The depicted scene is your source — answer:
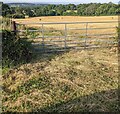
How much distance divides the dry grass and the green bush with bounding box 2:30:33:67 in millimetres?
327

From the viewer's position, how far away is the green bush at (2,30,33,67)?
9.32 m

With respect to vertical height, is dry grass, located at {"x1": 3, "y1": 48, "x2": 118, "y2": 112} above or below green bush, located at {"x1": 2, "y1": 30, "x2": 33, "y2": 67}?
below

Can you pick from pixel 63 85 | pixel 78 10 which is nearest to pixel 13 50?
pixel 63 85

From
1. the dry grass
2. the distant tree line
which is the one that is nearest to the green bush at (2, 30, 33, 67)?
the dry grass

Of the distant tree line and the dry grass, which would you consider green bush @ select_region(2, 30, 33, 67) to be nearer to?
the dry grass

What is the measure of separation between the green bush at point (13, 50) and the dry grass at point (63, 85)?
33cm

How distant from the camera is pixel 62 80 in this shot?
8258 mm

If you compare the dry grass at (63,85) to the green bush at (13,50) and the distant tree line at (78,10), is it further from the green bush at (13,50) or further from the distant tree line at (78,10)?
the distant tree line at (78,10)

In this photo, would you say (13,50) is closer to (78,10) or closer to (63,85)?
(63,85)

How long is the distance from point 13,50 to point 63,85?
236 centimetres

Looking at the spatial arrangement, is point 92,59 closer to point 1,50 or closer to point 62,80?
point 62,80

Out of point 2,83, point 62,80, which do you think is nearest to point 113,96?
point 62,80

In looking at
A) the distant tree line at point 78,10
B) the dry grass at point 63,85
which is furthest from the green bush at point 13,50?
the distant tree line at point 78,10

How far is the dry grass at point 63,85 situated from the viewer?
711cm
